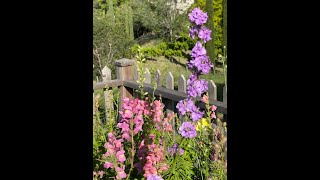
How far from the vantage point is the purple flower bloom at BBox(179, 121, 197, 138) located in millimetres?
1470

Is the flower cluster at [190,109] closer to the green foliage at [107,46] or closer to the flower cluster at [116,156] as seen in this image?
the flower cluster at [116,156]

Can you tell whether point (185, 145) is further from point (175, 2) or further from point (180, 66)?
point (175, 2)

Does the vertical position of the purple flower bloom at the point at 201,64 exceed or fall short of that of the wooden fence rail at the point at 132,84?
it exceeds it

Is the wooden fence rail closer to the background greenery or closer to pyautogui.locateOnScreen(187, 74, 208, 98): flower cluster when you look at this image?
pyautogui.locateOnScreen(187, 74, 208, 98): flower cluster

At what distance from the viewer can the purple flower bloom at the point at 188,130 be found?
4.82ft

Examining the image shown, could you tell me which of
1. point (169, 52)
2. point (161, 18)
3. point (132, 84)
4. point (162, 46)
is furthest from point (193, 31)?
point (161, 18)

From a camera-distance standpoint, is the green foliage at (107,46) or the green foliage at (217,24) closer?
the green foliage at (107,46)

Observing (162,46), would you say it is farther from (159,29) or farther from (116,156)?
(116,156)

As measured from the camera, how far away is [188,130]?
148cm

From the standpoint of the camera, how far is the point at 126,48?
9.21 meters

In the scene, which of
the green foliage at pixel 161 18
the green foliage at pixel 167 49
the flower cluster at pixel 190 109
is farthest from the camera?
the green foliage at pixel 161 18

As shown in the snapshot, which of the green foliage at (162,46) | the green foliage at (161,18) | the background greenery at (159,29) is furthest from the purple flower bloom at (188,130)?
the green foliage at (161,18)

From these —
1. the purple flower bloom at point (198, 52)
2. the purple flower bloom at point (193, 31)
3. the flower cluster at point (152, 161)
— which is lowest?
the flower cluster at point (152, 161)
